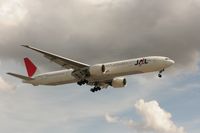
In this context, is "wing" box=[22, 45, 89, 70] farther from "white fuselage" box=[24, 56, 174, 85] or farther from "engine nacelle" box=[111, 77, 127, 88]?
"engine nacelle" box=[111, 77, 127, 88]

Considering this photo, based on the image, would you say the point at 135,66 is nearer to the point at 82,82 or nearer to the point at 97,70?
the point at 97,70

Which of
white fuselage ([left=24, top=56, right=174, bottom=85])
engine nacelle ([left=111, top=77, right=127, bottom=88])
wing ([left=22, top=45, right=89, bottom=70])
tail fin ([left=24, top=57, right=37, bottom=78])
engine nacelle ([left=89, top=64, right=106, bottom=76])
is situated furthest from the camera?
tail fin ([left=24, top=57, right=37, bottom=78])

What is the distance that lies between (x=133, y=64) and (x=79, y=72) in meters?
10.8

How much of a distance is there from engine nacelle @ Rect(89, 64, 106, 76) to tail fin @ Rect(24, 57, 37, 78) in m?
24.8

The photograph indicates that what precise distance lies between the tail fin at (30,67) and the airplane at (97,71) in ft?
30.8

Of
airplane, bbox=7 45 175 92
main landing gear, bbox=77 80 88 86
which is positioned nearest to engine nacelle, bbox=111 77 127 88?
airplane, bbox=7 45 175 92

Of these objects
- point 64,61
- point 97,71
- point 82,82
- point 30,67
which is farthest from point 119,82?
point 30,67

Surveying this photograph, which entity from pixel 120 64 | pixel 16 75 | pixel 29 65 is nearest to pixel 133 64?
pixel 120 64

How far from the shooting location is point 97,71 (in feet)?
243

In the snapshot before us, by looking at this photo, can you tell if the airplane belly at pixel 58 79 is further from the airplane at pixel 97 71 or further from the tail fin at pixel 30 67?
the tail fin at pixel 30 67

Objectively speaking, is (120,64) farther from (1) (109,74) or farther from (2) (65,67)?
(2) (65,67)

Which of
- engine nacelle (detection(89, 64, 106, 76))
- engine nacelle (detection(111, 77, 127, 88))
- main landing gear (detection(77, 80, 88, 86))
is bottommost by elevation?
main landing gear (detection(77, 80, 88, 86))

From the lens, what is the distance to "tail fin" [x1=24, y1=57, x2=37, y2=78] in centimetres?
9601

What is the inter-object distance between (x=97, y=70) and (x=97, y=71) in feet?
0.56
